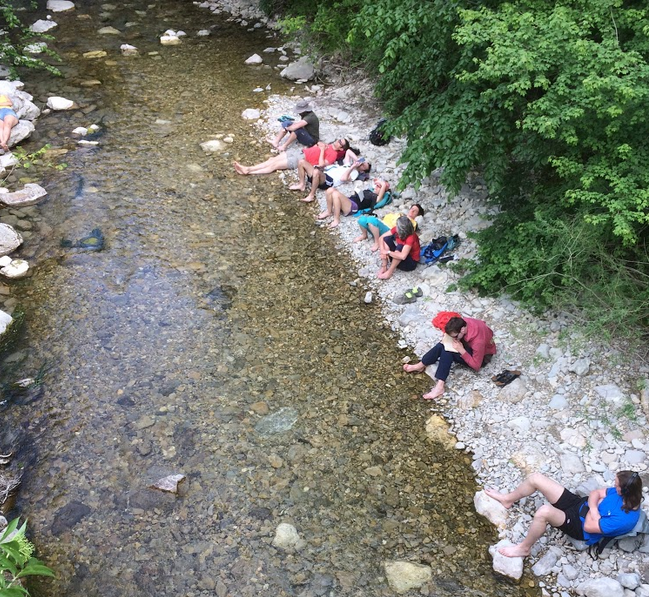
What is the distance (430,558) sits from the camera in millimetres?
4586

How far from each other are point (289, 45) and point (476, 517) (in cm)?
1100

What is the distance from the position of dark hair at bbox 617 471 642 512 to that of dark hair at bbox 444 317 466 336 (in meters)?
1.93

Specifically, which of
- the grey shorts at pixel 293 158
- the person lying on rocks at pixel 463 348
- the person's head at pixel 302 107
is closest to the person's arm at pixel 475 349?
the person lying on rocks at pixel 463 348


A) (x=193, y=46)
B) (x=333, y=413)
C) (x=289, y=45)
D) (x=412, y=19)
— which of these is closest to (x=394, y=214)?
(x=412, y=19)

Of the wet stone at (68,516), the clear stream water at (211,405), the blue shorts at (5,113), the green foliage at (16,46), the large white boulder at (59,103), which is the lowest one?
the wet stone at (68,516)

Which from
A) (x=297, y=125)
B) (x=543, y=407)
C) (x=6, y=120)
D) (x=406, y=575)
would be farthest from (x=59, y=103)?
(x=406, y=575)

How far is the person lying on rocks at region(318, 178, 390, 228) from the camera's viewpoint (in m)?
8.02

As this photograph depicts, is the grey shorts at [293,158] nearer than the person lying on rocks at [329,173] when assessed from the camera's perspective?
No

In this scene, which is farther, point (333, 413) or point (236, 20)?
point (236, 20)

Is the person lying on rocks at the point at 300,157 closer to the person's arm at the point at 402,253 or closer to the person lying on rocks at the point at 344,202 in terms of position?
the person lying on rocks at the point at 344,202

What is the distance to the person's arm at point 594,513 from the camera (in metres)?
4.23

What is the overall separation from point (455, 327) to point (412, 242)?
1695 mm

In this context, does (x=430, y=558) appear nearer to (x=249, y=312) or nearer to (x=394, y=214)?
(x=249, y=312)

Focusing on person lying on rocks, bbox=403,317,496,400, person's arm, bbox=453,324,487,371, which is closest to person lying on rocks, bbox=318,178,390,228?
person lying on rocks, bbox=403,317,496,400
